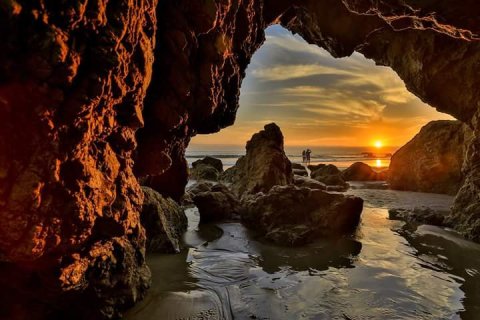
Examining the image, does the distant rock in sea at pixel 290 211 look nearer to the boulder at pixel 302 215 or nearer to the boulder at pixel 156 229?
the boulder at pixel 302 215

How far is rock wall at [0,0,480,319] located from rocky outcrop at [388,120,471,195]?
13.0 metres

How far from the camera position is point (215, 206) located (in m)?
12.1

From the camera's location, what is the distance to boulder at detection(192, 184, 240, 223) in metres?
12.0

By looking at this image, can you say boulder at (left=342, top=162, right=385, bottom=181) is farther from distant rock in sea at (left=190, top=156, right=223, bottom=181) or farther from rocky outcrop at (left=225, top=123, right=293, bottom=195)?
rocky outcrop at (left=225, top=123, right=293, bottom=195)

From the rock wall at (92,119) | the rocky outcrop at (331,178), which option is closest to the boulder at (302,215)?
the rock wall at (92,119)

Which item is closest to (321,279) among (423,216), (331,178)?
(423,216)

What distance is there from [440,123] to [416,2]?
16.5m

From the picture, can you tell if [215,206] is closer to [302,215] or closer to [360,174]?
[302,215]

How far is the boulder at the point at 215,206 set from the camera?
12.0 m

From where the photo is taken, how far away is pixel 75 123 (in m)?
3.55

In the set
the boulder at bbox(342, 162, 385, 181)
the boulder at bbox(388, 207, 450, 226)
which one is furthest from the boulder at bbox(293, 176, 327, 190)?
the boulder at bbox(342, 162, 385, 181)

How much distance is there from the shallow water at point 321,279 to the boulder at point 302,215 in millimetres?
495

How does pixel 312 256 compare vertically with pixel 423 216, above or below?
below

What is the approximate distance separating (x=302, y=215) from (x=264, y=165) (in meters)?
5.67
